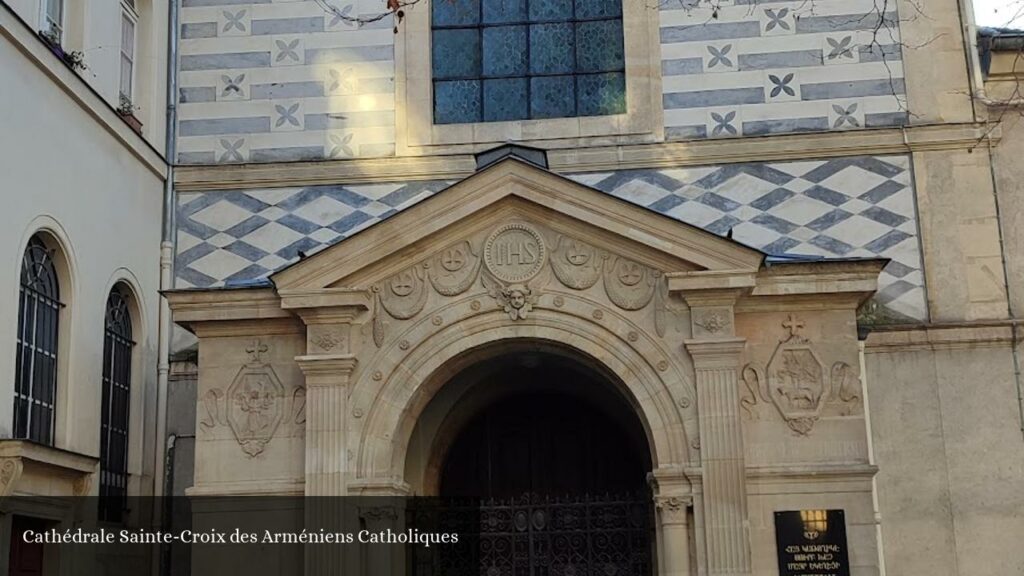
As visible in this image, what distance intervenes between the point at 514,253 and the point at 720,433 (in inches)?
112

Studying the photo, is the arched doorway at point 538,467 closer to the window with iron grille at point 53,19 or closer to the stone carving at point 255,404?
the stone carving at point 255,404

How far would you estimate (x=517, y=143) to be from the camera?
56.0 feet

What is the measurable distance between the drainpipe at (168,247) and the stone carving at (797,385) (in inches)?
290

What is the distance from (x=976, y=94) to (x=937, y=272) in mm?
2456

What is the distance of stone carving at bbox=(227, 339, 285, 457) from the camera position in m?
13.7

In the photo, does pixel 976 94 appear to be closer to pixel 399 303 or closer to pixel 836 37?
pixel 836 37

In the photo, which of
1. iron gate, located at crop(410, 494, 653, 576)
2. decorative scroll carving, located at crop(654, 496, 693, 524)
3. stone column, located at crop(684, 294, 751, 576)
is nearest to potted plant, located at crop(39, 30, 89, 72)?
iron gate, located at crop(410, 494, 653, 576)

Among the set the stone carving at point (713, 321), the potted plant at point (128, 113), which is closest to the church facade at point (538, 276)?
the stone carving at point (713, 321)

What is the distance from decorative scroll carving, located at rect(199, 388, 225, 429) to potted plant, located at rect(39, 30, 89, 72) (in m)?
4.19

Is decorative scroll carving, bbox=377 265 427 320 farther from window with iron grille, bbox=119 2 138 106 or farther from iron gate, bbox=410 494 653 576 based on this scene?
window with iron grille, bbox=119 2 138 106

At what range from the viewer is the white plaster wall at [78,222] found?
1328cm

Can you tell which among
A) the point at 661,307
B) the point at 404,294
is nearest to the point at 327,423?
the point at 404,294

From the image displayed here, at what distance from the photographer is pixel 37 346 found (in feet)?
45.9

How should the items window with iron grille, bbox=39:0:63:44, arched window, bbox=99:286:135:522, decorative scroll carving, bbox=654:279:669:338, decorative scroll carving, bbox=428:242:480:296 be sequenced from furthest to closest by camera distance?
arched window, bbox=99:286:135:522 → window with iron grille, bbox=39:0:63:44 → decorative scroll carving, bbox=428:242:480:296 → decorative scroll carving, bbox=654:279:669:338
